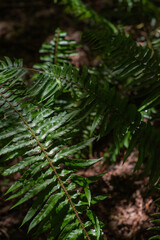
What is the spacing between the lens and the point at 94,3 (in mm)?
4129

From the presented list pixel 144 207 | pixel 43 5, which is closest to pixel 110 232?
pixel 144 207

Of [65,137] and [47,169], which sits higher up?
[65,137]

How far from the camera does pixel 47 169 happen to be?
49.6 inches

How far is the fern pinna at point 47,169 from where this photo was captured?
1142 millimetres

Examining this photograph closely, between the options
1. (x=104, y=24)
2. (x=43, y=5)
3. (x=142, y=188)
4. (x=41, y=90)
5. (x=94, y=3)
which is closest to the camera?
(x=41, y=90)

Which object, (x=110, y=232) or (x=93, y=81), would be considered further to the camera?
(x=110, y=232)

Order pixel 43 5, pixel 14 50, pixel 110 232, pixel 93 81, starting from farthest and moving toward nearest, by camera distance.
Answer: pixel 43 5
pixel 14 50
pixel 110 232
pixel 93 81

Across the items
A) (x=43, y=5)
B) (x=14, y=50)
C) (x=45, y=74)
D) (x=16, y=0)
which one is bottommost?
(x=45, y=74)

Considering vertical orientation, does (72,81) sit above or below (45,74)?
below

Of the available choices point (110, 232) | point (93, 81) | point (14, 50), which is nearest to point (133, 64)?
point (93, 81)

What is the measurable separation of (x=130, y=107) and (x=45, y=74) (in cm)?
78

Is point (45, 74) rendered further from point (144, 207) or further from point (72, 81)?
point (144, 207)

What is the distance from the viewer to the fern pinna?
44.9 inches

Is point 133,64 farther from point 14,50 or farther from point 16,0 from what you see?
point 16,0
